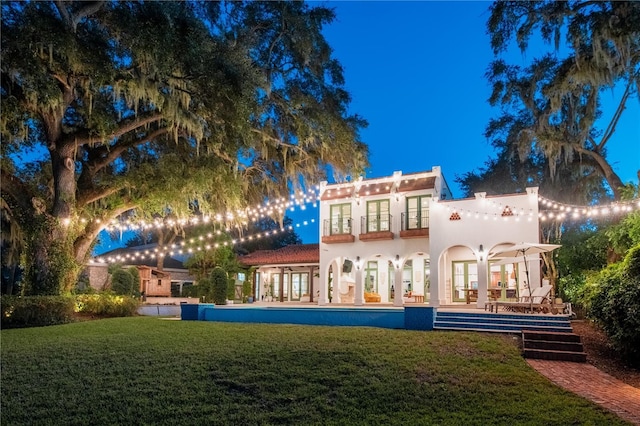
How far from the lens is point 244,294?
76.5 ft

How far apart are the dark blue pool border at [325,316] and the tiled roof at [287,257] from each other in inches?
332

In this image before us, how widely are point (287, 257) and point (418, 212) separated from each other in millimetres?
7678

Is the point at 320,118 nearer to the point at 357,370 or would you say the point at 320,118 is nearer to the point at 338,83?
the point at 338,83

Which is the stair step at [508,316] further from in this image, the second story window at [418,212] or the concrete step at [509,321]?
the second story window at [418,212]

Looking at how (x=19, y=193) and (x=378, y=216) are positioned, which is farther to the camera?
(x=378, y=216)

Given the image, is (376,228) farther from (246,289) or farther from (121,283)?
(121,283)

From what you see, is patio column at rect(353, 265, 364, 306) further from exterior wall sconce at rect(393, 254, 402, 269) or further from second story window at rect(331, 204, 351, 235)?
second story window at rect(331, 204, 351, 235)

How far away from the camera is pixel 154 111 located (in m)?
14.3

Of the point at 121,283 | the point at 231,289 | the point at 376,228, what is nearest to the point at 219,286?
the point at 231,289

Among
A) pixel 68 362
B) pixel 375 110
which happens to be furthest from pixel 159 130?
pixel 375 110

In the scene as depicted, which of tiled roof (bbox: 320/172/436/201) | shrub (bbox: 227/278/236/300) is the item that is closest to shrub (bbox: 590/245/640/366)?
tiled roof (bbox: 320/172/436/201)

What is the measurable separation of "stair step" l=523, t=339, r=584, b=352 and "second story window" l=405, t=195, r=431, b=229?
8931mm

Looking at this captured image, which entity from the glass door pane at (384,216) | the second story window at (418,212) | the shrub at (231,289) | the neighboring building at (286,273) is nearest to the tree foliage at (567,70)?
the second story window at (418,212)

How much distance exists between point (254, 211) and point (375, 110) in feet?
509
